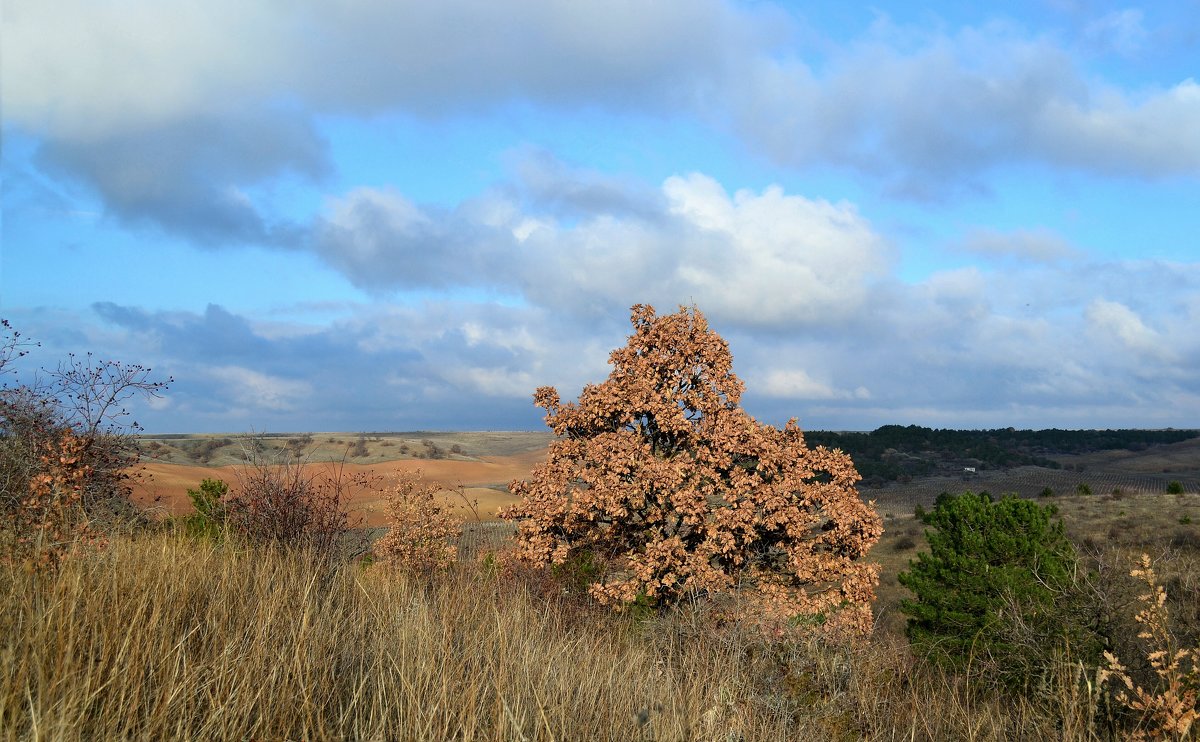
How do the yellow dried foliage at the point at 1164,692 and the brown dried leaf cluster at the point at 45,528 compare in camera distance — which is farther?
the brown dried leaf cluster at the point at 45,528

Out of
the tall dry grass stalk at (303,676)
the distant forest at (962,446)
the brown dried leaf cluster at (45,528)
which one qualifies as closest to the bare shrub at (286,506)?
the brown dried leaf cluster at (45,528)

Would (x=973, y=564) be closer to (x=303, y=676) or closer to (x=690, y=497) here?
(x=690, y=497)

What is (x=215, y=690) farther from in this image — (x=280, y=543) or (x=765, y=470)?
(x=765, y=470)

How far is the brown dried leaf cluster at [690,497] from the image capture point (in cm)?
1245

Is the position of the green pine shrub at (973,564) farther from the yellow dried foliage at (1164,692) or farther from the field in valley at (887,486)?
the yellow dried foliage at (1164,692)

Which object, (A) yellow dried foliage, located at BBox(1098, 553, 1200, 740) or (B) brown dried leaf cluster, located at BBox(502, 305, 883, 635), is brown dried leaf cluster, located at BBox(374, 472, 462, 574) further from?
(A) yellow dried foliage, located at BBox(1098, 553, 1200, 740)

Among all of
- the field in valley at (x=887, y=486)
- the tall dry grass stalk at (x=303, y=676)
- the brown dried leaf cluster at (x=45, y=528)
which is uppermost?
the brown dried leaf cluster at (x=45, y=528)

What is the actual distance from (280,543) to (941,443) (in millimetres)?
130074

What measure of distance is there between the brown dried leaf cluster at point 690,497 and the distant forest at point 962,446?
277ft

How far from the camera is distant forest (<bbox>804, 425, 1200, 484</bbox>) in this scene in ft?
347

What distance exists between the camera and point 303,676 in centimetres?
445

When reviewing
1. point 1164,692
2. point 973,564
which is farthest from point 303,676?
point 973,564

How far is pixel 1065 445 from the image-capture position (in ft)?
450

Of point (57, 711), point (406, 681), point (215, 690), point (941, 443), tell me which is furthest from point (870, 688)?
point (941, 443)
